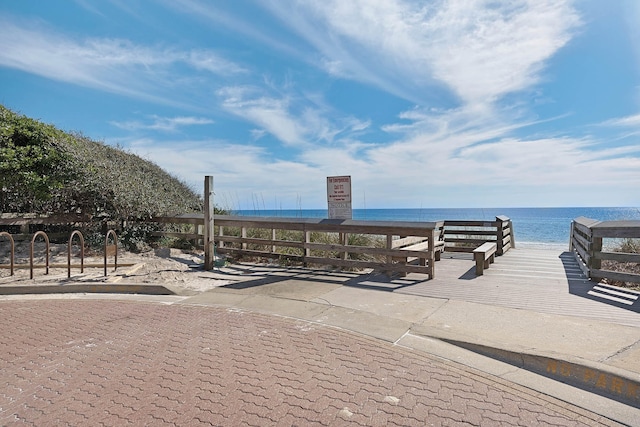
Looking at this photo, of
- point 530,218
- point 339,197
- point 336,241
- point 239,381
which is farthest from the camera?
point 530,218

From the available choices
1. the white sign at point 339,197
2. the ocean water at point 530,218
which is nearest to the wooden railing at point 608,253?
the white sign at point 339,197

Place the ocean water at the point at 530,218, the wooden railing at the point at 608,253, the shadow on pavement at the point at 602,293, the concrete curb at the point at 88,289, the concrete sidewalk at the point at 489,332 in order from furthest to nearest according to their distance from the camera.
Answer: the ocean water at the point at 530,218
the concrete curb at the point at 88,289
the wooden railing at the point at 608,253
the shadow on pavement at the point at 602,293
the concrete sidewalk at the point at 489,332

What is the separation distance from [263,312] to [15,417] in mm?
3193

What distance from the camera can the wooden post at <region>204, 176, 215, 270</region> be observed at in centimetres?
918

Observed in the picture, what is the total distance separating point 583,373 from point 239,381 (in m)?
3.17

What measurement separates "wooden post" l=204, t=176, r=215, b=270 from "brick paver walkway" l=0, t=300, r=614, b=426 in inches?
162

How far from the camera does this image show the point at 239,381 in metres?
3.58

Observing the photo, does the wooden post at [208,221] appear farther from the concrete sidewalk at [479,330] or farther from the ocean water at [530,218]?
the ocean water at [530,218]

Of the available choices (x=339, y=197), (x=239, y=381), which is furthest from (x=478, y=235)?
(x=239, y=381)

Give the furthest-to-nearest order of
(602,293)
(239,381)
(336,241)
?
1. (336,241)
2. (602,293)
3. (239,381)

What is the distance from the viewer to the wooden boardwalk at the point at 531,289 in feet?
19.0

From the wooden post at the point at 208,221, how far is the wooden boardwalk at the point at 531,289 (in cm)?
382

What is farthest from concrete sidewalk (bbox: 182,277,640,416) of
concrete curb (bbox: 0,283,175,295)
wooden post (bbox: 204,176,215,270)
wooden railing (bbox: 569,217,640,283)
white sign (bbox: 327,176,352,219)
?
wooden railing (bbox: 569,217,640,283)

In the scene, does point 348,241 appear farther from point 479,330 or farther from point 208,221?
point 479,330
